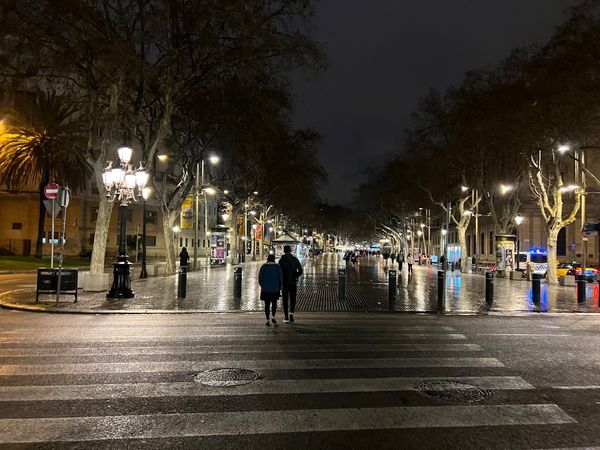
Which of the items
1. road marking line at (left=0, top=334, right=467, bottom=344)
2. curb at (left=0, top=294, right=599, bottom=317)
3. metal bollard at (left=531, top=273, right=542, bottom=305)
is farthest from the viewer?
metal bollard at (left=531, top=273, right=542, bottom=305)

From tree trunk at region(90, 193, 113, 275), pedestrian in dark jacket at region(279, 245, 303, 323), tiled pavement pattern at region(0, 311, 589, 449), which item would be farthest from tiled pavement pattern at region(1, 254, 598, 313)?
tiled pavement pattern at region(0, 311, 589, 449)

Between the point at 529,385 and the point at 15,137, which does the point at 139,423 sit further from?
the point at 15,137

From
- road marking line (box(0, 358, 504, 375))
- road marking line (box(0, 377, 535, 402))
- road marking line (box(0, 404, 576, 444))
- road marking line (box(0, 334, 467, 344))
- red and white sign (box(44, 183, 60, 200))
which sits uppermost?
red and white sign (box(44, 183, 60, 200))

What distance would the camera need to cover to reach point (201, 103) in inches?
1264

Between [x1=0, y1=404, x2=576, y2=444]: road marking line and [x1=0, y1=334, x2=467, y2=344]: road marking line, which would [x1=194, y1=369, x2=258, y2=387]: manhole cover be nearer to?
[x1=0, y1=404, x2=576, y2=444]: road marking line

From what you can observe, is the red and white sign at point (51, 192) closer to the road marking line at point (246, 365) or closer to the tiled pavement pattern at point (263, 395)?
the tiled pavement pattern at point (263, 395)

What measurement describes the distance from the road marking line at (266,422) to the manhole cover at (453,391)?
36 cm

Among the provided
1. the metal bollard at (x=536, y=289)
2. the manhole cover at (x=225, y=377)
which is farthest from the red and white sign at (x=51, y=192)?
the metal bollard at (x=536, y=289)

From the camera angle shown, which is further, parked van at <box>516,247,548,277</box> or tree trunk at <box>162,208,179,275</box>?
parked van at <box>516,247,548,277</box>

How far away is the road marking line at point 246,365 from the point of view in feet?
26.2

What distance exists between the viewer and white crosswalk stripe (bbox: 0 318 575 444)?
566cm

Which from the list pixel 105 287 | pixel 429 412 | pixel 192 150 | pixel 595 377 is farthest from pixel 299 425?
pixel 192 150

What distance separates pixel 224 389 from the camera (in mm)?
6977

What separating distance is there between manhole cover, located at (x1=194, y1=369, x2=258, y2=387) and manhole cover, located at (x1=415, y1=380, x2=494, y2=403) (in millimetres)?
2343
